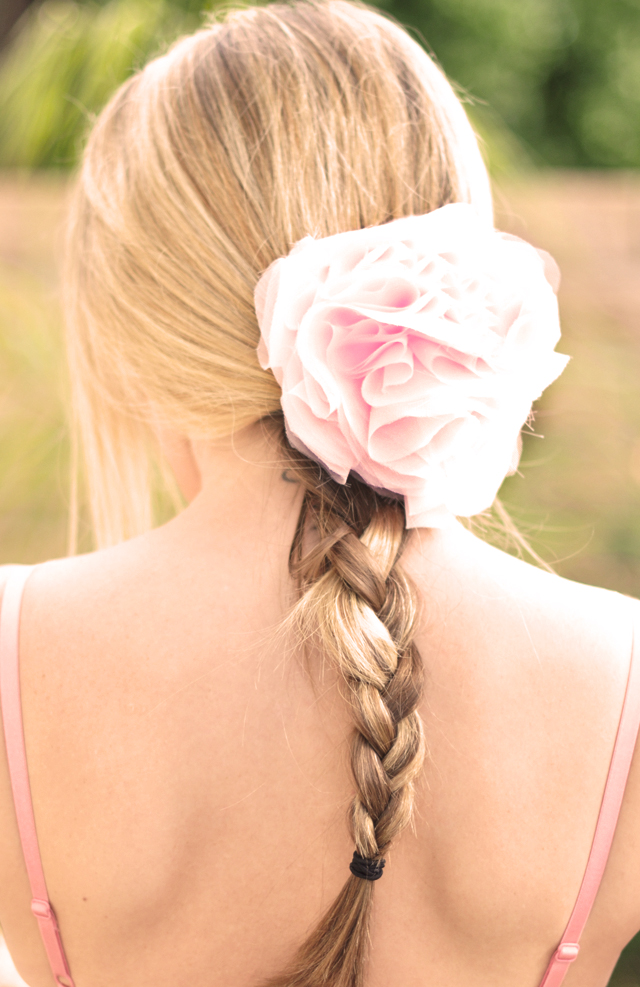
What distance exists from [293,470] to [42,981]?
70 cm

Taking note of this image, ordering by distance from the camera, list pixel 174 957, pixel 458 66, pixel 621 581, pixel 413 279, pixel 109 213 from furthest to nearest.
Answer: pixel 458 66 → pixel 621 581 → pixel 109 213 → pixel 174 957 → pixel 413 279

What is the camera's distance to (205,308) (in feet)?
3.05

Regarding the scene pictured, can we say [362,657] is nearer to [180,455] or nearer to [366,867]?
[366,867]

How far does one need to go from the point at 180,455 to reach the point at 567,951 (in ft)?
2.49

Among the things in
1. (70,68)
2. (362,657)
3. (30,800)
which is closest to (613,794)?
(362,657)

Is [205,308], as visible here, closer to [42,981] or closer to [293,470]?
[293,470]

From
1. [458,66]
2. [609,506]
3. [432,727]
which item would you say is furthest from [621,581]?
[458,66]

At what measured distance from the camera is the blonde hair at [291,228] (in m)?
0.79

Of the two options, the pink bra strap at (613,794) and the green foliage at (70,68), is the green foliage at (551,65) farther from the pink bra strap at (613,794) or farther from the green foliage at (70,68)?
the pink bra strap at (613,794)

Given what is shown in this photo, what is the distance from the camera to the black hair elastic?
75 cm

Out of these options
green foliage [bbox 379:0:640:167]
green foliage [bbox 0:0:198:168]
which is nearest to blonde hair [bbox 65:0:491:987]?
green foliage [bbox 0:0:198:168]

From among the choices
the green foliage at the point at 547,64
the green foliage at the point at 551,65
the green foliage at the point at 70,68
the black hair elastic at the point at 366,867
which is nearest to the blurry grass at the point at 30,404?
the green foliage at the point at 70,68

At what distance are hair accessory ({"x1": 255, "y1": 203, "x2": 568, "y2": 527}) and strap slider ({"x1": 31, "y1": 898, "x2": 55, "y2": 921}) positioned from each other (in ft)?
1.92

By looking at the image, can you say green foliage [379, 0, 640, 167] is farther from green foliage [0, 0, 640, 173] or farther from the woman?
the woman
